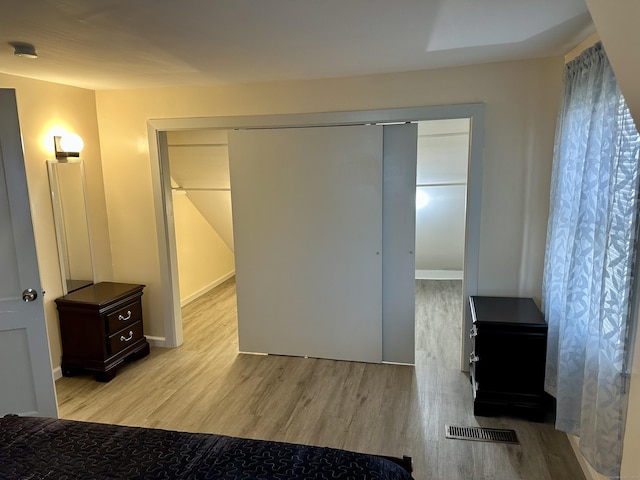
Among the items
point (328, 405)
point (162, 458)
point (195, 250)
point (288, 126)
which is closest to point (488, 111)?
point (288, 126)

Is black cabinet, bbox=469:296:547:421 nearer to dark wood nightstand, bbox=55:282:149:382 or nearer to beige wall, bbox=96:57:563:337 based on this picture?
beige wall, bbox=96:57:563:337

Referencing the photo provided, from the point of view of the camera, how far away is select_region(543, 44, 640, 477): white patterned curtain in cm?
169

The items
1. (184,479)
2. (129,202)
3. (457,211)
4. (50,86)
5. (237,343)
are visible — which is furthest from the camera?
(457,211)

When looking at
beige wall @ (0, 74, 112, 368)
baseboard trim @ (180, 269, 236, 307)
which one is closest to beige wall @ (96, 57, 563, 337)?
beige wall @ (0, 74, 112, 368)

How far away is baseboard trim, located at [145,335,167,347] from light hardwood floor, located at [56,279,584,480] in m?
0.07

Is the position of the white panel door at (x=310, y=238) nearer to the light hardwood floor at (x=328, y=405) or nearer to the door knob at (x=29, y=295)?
the light hardwood floor at (x=328, y=405)

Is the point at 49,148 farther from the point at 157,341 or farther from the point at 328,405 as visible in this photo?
the point at 328,405

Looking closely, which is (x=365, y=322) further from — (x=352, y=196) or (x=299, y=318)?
(x=352, y=196)

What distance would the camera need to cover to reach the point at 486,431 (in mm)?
2574

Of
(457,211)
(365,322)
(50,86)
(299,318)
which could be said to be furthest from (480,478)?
(50,86)

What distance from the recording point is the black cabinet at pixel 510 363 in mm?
2588

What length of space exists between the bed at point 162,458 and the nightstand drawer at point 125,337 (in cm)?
164

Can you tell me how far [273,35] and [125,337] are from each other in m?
2.61

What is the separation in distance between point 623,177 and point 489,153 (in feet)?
4.42
